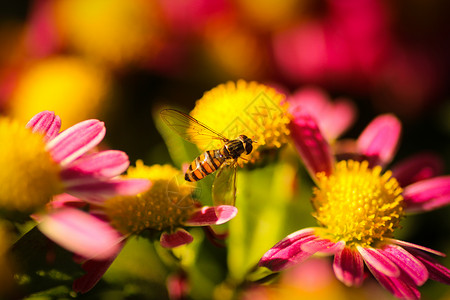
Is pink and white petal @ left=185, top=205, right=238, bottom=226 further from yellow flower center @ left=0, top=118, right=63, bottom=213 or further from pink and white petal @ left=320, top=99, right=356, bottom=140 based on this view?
pink and white petal @ left=320, top=99, right=356, bottom=140

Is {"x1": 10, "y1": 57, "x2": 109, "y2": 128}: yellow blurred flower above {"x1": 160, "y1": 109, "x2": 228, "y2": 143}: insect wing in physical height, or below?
below

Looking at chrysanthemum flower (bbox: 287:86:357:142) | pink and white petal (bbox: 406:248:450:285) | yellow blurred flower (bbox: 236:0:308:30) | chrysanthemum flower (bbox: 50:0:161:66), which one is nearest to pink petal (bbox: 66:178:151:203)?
pink and white petal (bbox: 406:248:450:285)

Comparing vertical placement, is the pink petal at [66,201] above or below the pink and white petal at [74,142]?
below

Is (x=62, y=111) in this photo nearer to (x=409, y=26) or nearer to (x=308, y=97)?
(x=308, y=97)

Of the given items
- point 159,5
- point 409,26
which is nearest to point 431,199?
point 409,26

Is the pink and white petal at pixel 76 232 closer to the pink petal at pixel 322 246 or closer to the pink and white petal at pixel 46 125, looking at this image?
the pink and white petal at pixel 46 125

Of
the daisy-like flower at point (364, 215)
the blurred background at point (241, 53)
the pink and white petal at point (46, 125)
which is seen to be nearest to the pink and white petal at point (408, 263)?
the daisy-like flower at point (364, 215)

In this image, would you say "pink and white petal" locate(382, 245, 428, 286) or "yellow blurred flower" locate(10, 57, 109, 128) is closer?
"pink and white petal" locate(382, 245, 428, 286)
